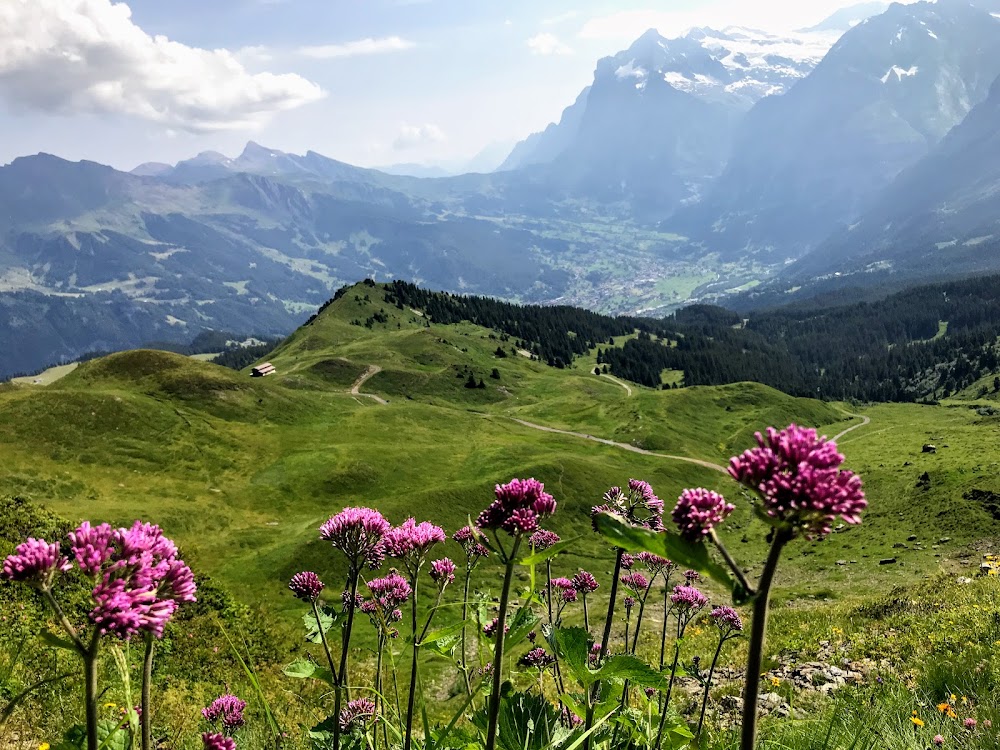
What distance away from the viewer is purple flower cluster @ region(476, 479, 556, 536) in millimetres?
4027

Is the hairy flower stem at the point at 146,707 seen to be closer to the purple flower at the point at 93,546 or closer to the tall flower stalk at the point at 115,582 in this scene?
the tall flower stalk at the point at 115,582

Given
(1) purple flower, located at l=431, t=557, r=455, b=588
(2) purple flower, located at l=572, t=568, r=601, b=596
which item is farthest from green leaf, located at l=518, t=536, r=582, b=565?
(2) purple flower, located at l=572, t=568, r=601, b=596

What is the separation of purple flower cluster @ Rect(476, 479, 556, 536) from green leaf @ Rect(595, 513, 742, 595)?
1658mm

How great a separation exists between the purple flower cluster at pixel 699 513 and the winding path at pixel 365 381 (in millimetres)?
124571

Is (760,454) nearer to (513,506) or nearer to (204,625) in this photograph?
(513,506)

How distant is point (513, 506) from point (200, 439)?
78.6 metres

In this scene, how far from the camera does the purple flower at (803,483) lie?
2254 millimetres

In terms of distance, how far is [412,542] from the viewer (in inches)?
225

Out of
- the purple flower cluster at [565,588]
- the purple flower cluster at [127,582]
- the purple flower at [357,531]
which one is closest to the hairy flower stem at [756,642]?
the purple flower cluster at [127,582]

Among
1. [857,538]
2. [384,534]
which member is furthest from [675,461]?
[384,534]

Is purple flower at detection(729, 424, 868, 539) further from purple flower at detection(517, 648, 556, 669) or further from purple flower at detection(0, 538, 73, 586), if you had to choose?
purple flower at detection(517, 648, 556, 669)

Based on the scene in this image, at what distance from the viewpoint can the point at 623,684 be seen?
4551mm

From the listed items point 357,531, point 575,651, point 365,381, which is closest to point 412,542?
point 357,531

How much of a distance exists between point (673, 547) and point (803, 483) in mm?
601
